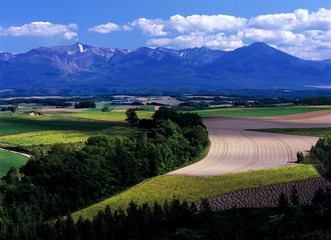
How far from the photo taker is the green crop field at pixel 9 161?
181 ft

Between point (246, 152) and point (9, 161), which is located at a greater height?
point (246, 152)

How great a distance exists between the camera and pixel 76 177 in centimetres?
4269

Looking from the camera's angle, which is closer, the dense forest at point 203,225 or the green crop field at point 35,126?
the dense forest at point 203,225

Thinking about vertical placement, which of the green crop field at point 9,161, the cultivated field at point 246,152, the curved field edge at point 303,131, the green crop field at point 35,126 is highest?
the curved field edge at point 303,131

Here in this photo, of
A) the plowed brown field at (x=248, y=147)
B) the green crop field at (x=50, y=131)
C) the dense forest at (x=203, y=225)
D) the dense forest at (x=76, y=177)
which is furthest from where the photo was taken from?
the green crop field at (x=50, y=131)

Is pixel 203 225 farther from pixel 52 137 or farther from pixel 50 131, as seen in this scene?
pixel 50 131

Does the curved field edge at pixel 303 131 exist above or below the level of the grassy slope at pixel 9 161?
above

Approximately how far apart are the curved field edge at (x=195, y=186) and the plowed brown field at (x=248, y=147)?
403 centimetres

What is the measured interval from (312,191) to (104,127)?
7379 centimetres

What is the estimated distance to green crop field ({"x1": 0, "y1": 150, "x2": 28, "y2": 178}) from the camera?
55147 millimetres

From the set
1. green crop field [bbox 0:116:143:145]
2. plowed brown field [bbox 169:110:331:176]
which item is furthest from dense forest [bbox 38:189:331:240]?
green crop field [bbox 0:116:143:145]

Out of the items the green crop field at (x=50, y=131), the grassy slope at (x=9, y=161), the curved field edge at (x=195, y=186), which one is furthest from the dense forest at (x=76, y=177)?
the green crop field at (x=50, y=131)

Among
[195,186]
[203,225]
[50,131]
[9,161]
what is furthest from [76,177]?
[50,131]

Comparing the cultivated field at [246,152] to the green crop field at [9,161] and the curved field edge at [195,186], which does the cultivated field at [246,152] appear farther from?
the green crop field at [9,161]
